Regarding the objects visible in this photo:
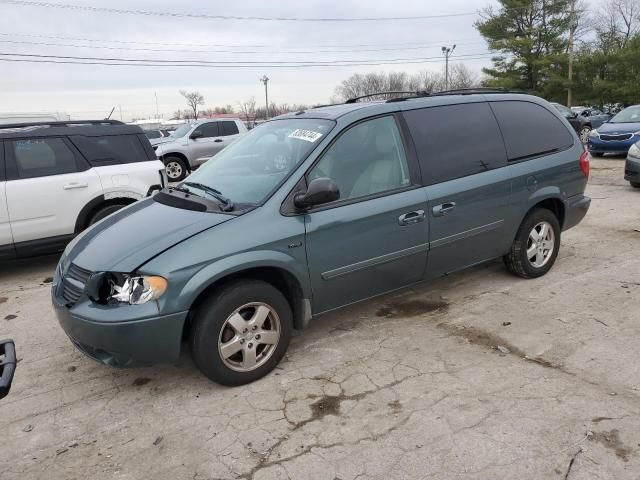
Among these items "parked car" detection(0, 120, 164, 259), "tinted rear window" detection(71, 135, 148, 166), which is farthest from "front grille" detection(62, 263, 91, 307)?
"tinted rear window" detection(71, 135, 148, 166)

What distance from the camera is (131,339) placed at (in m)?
3.02

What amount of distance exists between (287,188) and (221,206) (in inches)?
18.4

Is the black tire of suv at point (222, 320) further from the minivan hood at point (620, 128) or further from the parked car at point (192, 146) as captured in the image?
the minivan hood at point (620, 128)

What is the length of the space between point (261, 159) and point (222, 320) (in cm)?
140

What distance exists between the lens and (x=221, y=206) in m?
3.53

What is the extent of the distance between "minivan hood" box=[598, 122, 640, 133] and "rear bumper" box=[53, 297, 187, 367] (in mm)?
14980

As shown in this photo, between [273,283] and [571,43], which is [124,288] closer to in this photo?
[273,283]

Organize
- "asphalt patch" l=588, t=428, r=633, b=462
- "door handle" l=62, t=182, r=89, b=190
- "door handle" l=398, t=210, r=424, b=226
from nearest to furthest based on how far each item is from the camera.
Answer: "asphalt patch" l=588, t=428, r=633, b=462, "door handle" l=398, t=210, r=424, b=226, "door handle" l=62, t=182, r=89, b=190

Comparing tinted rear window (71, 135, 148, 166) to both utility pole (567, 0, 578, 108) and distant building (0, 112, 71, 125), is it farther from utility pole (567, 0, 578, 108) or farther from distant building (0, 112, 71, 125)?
utility pole (567, 0, 578, 108)

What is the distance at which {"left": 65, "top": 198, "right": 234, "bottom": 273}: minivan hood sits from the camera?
10.4 feet

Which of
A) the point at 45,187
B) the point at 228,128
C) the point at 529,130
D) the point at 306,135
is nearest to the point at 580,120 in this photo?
the point at 228,128

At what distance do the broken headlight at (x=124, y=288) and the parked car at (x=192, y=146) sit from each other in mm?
13229

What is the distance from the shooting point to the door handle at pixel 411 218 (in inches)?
154

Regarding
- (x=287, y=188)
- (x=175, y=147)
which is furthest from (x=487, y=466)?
(x=175, y=147)
